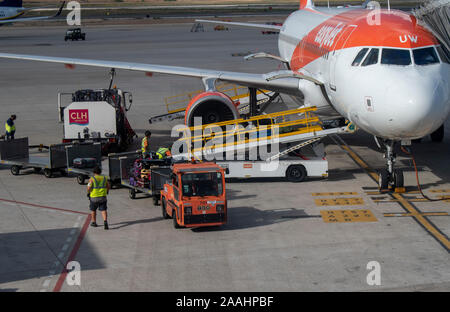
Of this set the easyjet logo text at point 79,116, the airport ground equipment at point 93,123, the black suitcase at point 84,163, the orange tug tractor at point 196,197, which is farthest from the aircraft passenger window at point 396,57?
the easyjet logo text at point 79,116

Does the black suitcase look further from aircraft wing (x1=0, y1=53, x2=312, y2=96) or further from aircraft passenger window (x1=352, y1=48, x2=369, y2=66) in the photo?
aircraft passenger window (x1=352, y1=48, x2=369, y2=66)

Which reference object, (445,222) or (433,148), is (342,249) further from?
(433,148)

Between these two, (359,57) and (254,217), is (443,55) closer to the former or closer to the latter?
(359,57)

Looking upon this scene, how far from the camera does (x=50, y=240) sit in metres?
17.7

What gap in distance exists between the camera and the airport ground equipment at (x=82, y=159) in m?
23.8

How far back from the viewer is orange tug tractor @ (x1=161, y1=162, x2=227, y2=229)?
1794cm

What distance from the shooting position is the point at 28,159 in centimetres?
2570

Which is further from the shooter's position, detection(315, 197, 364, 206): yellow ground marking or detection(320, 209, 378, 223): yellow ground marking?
detection(315, 197, 364, 206): yellow ground marking

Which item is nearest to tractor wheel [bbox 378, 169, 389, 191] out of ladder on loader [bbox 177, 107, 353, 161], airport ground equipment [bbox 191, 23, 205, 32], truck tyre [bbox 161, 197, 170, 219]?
ladder on loader [bbox 177, 107, 353, 161]

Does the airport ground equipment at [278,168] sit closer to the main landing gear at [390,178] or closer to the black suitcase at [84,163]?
the main landing gear at [390,178]

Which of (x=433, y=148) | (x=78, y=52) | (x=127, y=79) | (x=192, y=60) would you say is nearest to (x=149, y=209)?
(x=433, y=148)

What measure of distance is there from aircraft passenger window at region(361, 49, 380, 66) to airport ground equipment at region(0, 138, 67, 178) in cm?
1138

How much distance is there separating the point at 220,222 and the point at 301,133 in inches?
279
